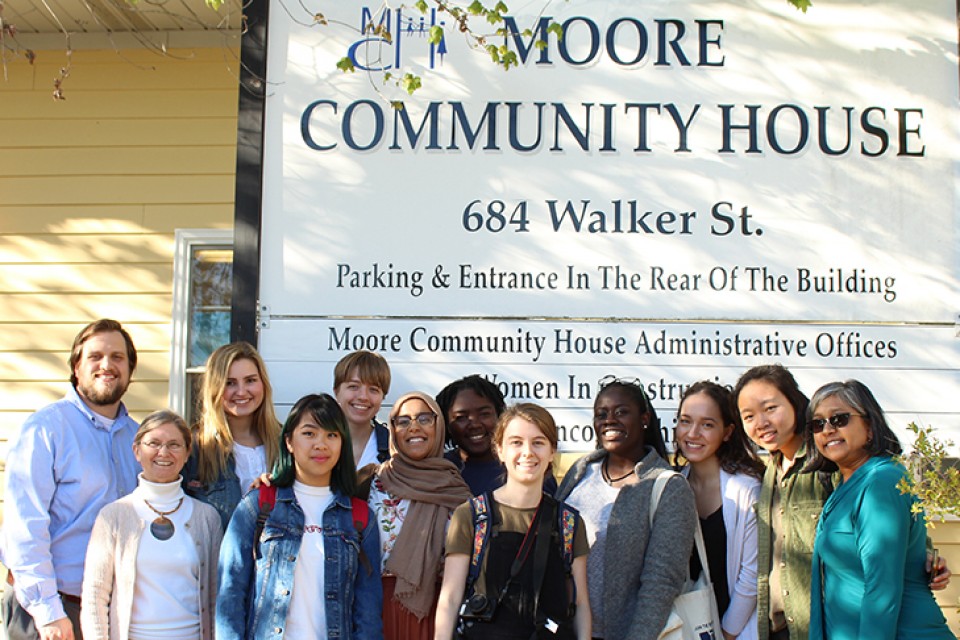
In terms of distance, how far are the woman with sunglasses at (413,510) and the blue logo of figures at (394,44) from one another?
2107 mm

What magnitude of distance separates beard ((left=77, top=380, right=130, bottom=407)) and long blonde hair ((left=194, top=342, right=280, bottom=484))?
14.3 inches

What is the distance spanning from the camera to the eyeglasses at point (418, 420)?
166 inches

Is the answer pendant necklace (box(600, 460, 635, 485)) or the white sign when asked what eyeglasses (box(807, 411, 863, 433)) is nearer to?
Result: pendant necklace (box(600, 460, 635, 485))

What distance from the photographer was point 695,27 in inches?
213

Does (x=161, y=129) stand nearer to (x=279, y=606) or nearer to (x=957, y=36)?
(x=279, y=606)

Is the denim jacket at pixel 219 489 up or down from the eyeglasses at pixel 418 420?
down

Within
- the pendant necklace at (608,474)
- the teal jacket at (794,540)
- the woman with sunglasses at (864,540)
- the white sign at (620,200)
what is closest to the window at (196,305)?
the white sign at (620,200)

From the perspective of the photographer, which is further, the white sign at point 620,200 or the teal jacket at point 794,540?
the white sign at point 620,200

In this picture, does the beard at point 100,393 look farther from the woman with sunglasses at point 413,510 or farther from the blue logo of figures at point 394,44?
the blue logo of figures at point 394,44

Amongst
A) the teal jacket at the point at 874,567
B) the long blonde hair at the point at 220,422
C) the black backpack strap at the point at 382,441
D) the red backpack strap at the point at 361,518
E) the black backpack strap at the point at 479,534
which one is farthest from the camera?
the black backpack strap at the point at 382,441

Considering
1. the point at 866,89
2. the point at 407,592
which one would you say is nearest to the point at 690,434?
the point at 407,592

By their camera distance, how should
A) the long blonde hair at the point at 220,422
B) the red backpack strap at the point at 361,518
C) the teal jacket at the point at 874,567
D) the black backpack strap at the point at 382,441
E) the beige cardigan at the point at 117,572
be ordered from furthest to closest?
1. the black backpack strap at the point at 382,441
2. the long blonde hair at the point at 220,422
3. the red backpack strap at the point at 361,518
4. the beige cardigan at the point at 117,572
5. the teal jacket at the point at 874,567

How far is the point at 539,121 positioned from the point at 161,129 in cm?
270

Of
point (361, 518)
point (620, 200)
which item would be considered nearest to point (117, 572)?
point (361, 518)
